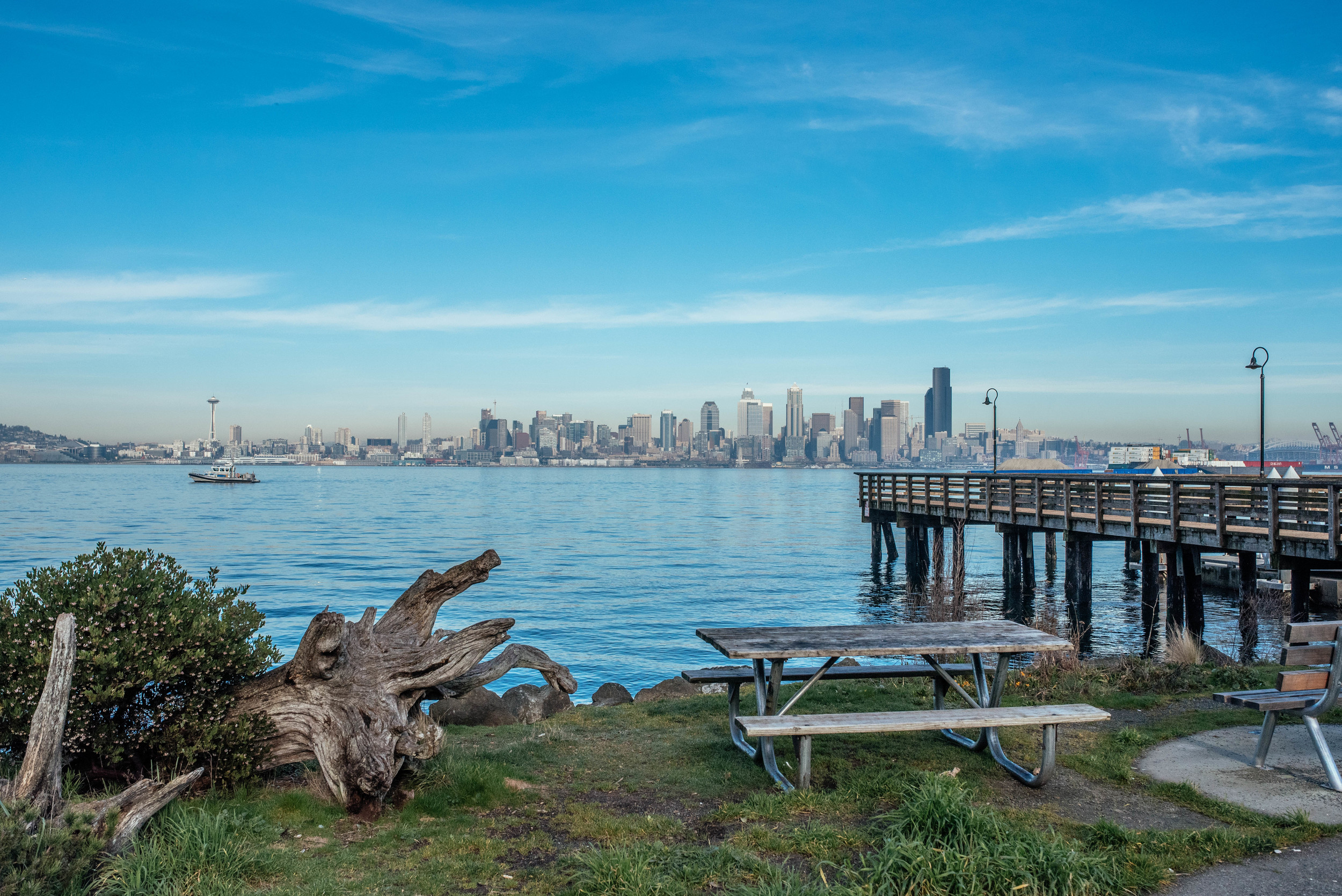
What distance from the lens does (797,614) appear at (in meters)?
27.2

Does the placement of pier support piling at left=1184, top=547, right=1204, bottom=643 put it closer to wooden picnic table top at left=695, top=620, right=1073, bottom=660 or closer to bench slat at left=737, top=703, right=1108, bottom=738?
wooden picnic table top at left=695, top=620, right=1073, bottom=660

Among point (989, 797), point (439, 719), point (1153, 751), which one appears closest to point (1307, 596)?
point (1153, 751)

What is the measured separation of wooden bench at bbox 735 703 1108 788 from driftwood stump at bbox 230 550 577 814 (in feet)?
6.74

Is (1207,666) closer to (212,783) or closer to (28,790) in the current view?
(212,783)

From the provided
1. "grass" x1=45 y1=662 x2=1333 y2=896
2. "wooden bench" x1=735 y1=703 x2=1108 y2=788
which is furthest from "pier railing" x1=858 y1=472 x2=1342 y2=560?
"wooden bench" x1=735 y1=703 x2=1108 y2=788

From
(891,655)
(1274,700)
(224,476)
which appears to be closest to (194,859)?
(891,655)

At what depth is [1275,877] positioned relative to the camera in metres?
4.71

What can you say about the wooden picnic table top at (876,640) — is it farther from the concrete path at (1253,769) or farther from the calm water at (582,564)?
the calm water at (582,564)

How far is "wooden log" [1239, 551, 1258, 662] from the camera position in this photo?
15.9 metres

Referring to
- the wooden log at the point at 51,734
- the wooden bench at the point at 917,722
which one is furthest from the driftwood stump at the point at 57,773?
the wooden bench at the point at 917,722

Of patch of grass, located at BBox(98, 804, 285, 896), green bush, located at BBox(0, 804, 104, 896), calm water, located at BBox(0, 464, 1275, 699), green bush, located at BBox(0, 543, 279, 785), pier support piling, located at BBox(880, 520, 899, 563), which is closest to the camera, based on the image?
green bush, located at BBox(0, 804, 104, 896)

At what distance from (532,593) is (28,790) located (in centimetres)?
2682

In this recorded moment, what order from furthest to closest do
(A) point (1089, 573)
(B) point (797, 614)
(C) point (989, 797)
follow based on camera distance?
(B) point (797, 614) < (A) point (1089, 573) < (C) point (989, 797)

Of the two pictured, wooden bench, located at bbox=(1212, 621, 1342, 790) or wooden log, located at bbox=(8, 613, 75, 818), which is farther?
wooden bench, located at bbox=(1212, 621, 1342, 790)
